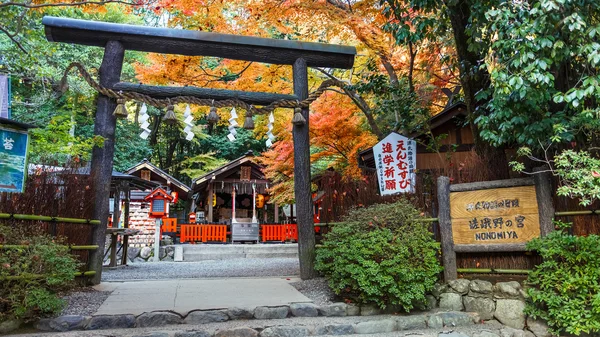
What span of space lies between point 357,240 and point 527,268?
2382 millimetres

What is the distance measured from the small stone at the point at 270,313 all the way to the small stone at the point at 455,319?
2103 millimetres

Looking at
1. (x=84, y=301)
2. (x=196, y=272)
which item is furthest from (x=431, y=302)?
(x=196, y=272)

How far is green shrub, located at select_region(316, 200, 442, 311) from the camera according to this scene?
213 inches

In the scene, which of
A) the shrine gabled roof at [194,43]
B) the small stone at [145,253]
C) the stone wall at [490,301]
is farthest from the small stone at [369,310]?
the small stone at [145,253]

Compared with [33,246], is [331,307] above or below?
below

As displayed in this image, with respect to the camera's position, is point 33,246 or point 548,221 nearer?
point 33,246

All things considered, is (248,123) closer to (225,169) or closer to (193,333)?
(193,333)

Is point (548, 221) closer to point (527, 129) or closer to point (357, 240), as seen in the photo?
point (527, 129)

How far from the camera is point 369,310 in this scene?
557 cm

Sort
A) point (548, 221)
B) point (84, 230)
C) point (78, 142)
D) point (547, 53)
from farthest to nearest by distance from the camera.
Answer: point (78, 142) → point (84, 230) → point (548, 221) → point (547, 53)

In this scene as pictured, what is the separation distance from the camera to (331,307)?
18.1 ft

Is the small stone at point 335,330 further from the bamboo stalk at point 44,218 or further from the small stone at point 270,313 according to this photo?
the bamboo stalk at point 44,218

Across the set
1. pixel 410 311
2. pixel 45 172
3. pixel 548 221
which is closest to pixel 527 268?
pixel 548 221

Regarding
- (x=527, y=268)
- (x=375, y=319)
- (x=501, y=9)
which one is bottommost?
(x=375, y=319)
